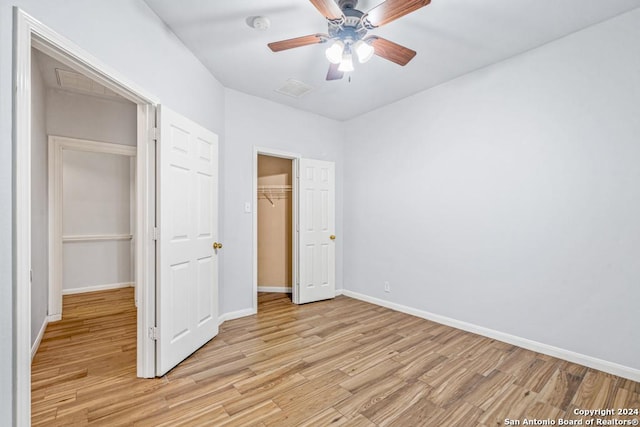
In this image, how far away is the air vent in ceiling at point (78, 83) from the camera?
317 cm

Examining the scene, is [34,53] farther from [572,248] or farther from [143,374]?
[572,248]

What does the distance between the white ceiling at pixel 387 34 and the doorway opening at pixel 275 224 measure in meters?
1.62

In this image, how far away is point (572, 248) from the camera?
251 cm

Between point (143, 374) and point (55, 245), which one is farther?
point (55, 245)

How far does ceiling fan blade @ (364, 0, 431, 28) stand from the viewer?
170 cm

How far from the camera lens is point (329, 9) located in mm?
1799

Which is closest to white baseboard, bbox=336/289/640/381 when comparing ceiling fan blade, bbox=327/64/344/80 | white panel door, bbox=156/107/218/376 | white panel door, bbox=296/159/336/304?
white panel door, bbox=296/159/336/304

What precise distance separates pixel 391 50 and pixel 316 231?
267 centimetres

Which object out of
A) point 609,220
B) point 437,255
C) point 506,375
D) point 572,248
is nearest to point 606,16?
point 609,220

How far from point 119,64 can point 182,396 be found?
232 centimetres

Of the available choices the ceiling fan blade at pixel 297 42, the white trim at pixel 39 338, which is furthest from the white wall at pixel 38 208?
the ceiling fan blade at pixel 297 42

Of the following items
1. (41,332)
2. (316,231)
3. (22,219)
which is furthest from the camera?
(316,231)

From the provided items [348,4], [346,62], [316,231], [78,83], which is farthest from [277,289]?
[348,4]

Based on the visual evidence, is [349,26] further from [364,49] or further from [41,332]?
[41,332]
